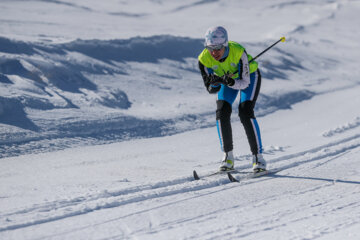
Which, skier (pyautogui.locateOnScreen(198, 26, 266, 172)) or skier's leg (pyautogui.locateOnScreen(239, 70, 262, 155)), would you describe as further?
skier's leg (pyautogui.locateOnScreen(239, 70, 262, 155))

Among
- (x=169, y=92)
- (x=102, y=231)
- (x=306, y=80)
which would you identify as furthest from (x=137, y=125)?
(x=306, y=80)

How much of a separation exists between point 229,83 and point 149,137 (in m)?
2.35

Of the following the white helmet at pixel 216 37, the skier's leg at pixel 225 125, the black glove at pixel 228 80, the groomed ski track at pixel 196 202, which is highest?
the white helmet at pixel 216 37

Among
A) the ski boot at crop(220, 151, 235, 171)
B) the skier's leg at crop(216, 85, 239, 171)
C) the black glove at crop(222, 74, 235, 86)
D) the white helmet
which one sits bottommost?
the ski boot at crop(220, 151, 235, 171)

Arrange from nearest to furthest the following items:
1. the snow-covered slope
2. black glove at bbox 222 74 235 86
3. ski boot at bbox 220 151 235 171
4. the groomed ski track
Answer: the groomed ski track
the snow-covered slope
black glove at bbox 222 74 235 86
ski boot at bbox 220 151 235 171

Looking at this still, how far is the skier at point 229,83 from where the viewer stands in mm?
4398

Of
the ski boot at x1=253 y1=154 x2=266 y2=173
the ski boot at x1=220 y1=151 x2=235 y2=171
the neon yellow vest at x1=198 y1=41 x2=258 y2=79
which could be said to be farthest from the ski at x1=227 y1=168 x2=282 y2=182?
the neon yellow vest at x1=198 y1=41 x2=258 y2=79

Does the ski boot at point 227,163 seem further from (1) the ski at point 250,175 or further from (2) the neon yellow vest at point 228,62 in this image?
(2) the neon yellow vest at point 228,62

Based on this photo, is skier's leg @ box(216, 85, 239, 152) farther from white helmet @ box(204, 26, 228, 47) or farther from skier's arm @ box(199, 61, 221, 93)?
white helmet @ box(204, 26, 228, 47)

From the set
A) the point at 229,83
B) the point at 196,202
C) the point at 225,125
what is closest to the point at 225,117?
the point at 225,125

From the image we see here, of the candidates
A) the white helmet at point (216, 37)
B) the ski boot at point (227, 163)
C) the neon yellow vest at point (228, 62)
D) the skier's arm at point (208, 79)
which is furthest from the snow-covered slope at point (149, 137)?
the white helmet at point (216, 37)

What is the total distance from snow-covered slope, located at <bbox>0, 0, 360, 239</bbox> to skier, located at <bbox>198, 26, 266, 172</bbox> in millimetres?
344

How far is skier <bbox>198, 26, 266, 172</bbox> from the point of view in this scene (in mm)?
4398

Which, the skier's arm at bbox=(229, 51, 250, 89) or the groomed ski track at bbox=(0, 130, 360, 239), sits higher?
the skier's arm at bbox=(229, 51, 250, 89)
